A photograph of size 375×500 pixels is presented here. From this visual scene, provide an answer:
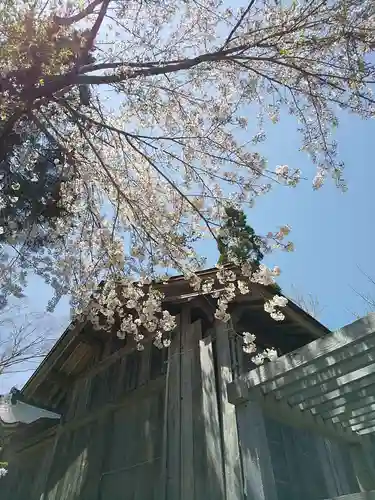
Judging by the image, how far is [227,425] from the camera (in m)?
3.45

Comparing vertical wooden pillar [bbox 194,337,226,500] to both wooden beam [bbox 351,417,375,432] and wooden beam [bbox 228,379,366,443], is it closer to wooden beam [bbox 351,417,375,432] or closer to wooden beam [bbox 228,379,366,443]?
wooden beam [bbox 228,379,366,443]

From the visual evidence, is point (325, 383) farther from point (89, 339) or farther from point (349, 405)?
point (89, 339)

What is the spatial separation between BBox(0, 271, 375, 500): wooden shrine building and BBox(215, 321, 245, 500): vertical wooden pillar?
0.01 metres

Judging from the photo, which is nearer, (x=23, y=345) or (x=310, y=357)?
(x=310, y=357)

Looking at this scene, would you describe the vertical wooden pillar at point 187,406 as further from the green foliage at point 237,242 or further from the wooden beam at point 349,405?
the wooden beam at point 349,405

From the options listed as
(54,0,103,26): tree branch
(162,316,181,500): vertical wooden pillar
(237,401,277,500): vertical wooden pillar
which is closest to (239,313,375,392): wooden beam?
(237,401,277,500): vertical wooden pillar

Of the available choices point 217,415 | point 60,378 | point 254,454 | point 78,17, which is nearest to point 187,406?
point 217,415

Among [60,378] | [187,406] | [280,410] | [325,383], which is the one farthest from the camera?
[60,378]

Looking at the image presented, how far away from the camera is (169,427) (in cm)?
384

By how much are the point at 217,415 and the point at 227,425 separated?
6.0 inches

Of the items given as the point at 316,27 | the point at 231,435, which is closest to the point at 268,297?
the point at 231,435

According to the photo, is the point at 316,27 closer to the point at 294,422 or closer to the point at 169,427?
the point at 294,422

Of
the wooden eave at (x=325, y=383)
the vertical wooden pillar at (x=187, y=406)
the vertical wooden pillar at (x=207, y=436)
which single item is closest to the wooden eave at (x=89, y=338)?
the vertical wooden pillar at (x=187, y=406)

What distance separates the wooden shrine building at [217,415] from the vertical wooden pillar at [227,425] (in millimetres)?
11
